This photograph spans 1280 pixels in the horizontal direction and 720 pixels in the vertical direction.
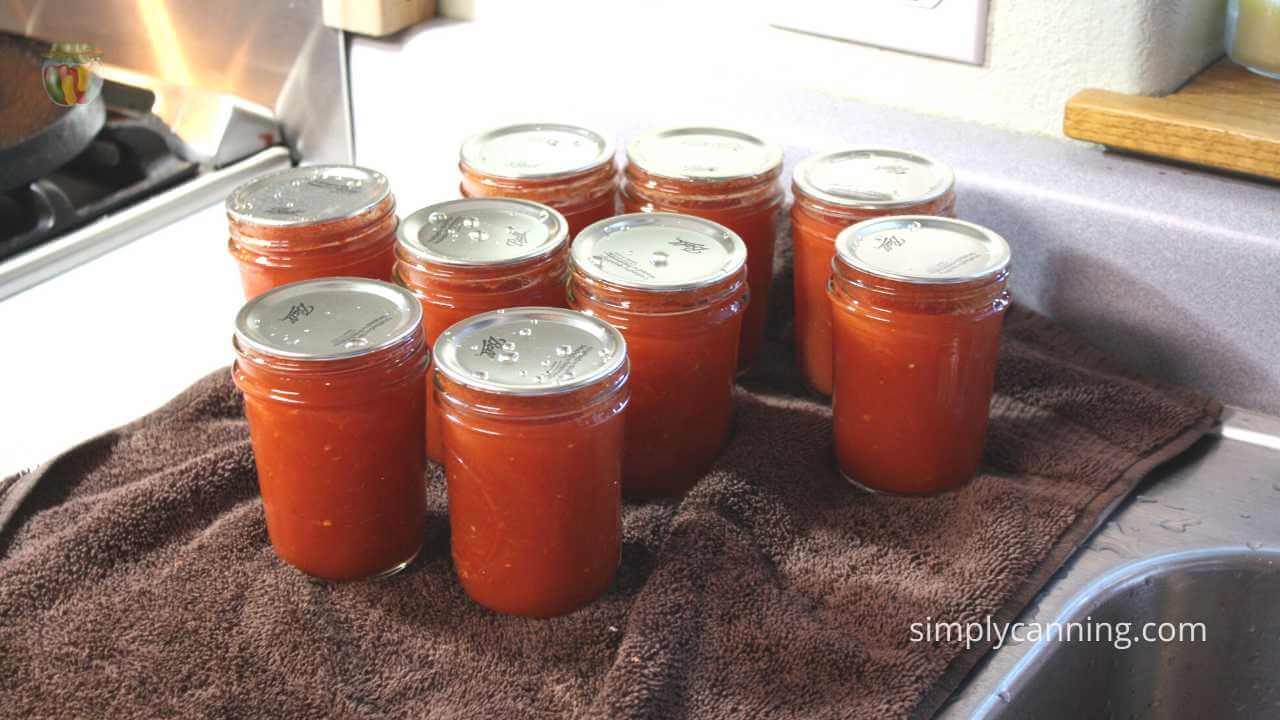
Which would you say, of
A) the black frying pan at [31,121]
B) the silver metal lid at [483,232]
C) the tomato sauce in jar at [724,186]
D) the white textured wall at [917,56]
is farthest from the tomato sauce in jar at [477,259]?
the black frying pan at [31,121]

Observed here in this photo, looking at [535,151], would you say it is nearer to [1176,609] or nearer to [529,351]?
[529,351]

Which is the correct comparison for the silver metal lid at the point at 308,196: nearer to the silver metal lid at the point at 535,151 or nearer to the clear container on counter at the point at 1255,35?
the silver metal lid at the point at 535,151

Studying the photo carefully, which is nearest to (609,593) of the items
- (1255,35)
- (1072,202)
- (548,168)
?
(548,168)

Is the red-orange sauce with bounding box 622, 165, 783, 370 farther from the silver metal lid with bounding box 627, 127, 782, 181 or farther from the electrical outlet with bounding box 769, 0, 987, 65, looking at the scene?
the electrical outlet with bounding box 769, 0, 987, 65

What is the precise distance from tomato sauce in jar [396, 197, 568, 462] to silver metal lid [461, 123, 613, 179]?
0.21 feet

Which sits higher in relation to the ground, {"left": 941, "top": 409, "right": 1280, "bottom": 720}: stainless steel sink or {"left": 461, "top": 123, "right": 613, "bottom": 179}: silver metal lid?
{"left": 461, "top": 123, "right": 613, "bottom": 179}: silver metal lid

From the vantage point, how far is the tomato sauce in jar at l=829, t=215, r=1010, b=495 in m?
0.80

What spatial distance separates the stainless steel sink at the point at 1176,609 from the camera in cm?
78

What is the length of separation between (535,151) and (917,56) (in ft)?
1.12

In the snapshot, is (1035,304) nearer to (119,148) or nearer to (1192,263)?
(1192,263)

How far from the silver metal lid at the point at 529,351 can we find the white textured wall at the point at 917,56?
1.54ft

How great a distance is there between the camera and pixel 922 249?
0.83 meters

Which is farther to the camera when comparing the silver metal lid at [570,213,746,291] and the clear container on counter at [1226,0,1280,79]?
the clear container on counter at [1226,0,1280,79]

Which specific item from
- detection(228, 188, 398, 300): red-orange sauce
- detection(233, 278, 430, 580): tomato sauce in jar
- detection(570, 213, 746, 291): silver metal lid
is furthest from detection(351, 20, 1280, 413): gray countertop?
detection(233, 278, 430, 580): tomato sauce in jar
